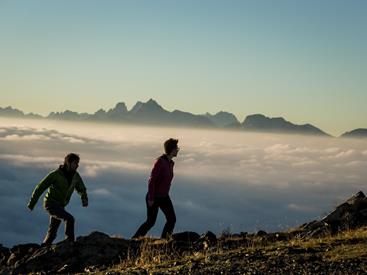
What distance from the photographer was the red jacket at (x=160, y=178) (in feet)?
53.0

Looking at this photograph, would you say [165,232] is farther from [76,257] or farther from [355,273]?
[355,273]

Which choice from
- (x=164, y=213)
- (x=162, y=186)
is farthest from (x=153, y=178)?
(x=164, y=213)

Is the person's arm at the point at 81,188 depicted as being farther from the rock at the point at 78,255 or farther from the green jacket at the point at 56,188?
the rock at the point at 78,255

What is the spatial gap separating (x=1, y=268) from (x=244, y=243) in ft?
19.7

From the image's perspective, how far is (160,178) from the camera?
53.4 feet

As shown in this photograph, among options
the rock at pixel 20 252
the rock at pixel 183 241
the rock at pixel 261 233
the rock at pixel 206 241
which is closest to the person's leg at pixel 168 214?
the rock at pixel 183 241

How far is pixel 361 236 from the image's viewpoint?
13664mm

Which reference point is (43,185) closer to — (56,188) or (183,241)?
(56,188)

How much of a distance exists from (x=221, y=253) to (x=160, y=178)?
365cm

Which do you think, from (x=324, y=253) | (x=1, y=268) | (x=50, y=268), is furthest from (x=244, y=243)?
(x=1, y=268)

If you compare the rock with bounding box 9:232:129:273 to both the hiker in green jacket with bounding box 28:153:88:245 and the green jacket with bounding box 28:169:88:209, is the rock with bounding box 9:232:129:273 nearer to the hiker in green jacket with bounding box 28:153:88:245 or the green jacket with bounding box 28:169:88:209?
the hiker in green jacket with bounding box 28:153:88:245

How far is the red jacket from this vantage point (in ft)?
53.0

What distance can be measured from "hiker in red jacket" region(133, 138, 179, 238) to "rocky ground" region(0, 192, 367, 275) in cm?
54

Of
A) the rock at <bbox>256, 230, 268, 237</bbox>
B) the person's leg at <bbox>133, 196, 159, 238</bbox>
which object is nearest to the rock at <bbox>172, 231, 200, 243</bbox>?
the person's leg at <bbox>133, 196, 159, 238</bbox>
